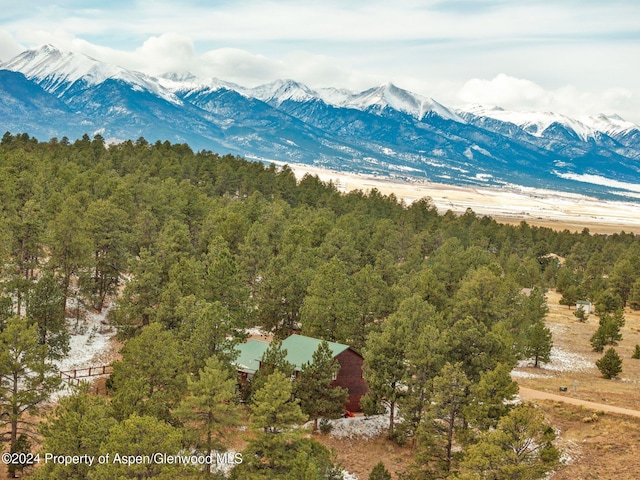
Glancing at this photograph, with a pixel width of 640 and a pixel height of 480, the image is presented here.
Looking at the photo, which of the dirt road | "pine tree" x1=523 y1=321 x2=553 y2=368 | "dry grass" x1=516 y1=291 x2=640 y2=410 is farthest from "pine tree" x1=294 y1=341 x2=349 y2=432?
"pine tree" x1=523 y1=321 x2=553 y2=368

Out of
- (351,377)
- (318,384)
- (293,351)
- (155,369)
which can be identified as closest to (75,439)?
(155,369)

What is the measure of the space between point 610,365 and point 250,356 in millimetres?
35377

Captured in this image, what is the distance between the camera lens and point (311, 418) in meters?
39.6

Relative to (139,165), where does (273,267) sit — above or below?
below

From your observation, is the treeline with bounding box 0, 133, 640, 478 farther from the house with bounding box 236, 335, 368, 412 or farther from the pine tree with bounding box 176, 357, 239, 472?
the house with bounding box 236, 335, 368, 412

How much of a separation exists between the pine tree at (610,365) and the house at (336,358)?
2630 centimetres

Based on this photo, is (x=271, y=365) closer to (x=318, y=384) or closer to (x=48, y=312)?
(x=318, y=384)

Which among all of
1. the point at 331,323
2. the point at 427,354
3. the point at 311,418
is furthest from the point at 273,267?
the point at 427,354

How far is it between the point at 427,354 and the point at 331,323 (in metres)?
11.2

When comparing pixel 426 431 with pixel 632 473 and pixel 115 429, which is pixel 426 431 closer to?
pixel 632 473

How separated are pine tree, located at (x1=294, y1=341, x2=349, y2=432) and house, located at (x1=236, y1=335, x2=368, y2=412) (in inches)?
115

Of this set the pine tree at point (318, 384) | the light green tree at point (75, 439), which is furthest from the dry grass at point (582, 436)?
the light green tree at point (75, 439)

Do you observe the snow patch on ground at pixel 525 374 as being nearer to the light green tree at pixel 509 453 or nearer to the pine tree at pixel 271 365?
the pine tree at pixel 271 365

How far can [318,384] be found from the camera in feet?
122
